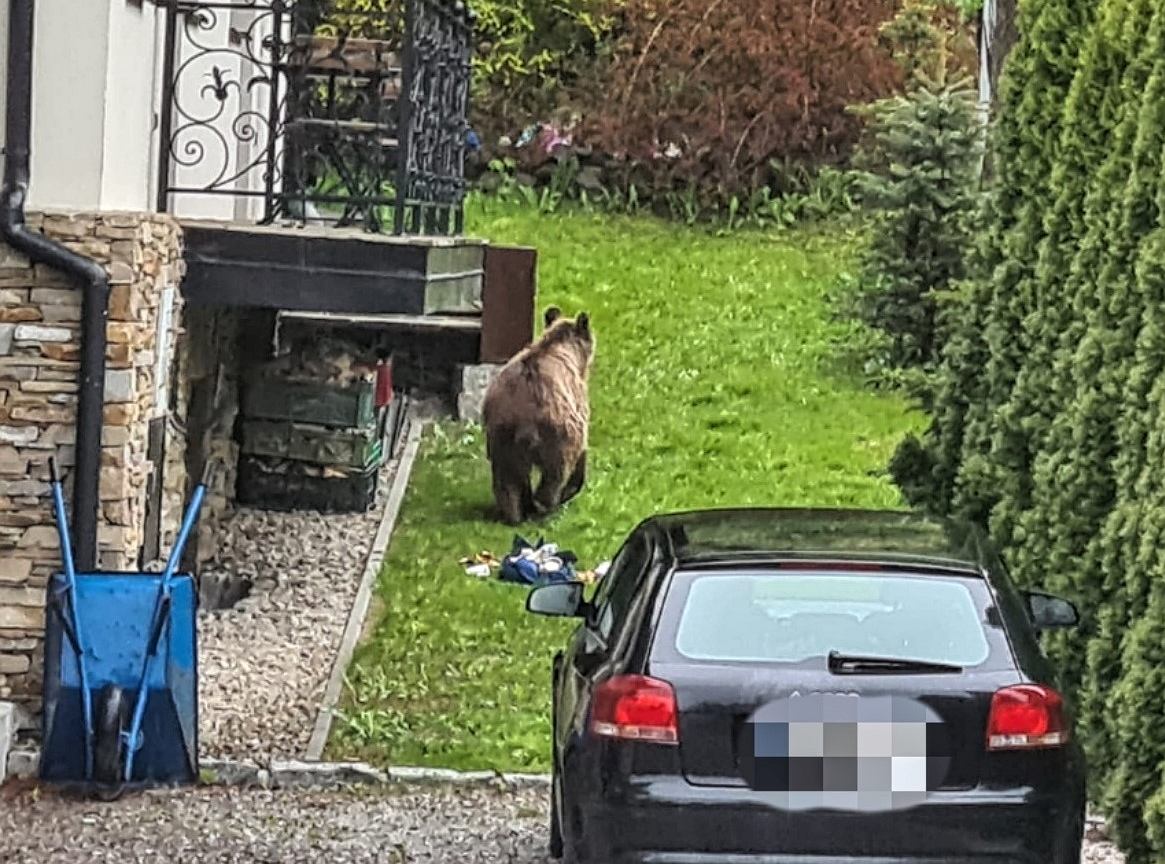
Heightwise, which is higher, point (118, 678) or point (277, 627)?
point (118, 678)

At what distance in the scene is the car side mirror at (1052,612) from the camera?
7.72 m

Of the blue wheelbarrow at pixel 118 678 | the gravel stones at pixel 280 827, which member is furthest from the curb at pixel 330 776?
the blue wheelbarrow at pixel 118 678

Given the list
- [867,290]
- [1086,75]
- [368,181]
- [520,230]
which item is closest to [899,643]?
[1086,75]

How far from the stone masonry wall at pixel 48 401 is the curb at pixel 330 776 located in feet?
2.24

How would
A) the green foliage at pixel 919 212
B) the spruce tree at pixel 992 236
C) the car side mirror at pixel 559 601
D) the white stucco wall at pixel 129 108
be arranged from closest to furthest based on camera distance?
the car side mirror at pixel 559 601
the spruce tree at pixel 992 236
the white stucco wall at pixel 129 108
the green foliage at pixel 919 212

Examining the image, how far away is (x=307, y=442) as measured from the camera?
15320mm

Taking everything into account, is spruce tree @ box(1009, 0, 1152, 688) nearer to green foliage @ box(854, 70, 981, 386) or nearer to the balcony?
the balcony

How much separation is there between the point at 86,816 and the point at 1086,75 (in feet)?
17.1

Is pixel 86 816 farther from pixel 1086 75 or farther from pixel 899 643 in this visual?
pixel 1086 75

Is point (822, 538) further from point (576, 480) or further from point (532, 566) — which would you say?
point (576, 480)

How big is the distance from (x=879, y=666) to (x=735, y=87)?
18881mm

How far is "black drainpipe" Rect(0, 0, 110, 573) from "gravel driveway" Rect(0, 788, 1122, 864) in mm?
1430

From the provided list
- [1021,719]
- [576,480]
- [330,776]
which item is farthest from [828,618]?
[576,480]

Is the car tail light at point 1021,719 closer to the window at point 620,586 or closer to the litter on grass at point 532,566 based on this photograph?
the window at point 620,586
